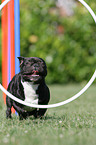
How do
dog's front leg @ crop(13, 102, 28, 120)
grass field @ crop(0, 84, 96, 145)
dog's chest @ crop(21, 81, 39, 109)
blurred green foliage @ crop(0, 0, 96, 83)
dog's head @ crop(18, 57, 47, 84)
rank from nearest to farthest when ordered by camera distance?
grass field @ crop(0, 84, 96, 145) < dog's head @ crop(18, 57, 47, 84) < dog's chest @ crop(21, 81, 39, 109) < dog's front leg @ crop(13, 102, 28, 120) < blurred green foliage @ crop(0, 0, 96, 83)

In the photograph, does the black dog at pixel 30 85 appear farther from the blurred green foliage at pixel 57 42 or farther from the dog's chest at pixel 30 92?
the blurred green foliage at pixel 57 42

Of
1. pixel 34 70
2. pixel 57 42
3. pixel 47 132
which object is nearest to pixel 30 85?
pixel 34 70

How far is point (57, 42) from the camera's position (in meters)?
12.2

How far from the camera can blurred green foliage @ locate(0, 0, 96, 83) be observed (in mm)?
12133

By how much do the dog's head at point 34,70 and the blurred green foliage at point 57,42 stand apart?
335 inches

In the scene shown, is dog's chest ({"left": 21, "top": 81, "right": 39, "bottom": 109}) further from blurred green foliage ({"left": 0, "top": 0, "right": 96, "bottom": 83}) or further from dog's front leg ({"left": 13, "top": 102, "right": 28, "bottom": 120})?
blurred green foliage ({"left": 0, "top": 0, "right": 96, "bottom": 83})

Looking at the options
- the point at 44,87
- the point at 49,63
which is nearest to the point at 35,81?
the point at 44,87

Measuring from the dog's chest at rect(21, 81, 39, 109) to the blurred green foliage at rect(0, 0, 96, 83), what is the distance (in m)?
8.48

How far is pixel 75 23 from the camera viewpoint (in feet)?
42.0

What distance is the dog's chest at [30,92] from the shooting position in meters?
3.34

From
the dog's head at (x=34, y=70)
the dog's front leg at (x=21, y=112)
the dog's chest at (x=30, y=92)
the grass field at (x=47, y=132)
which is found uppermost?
the dog's head at (x=34, y=70)

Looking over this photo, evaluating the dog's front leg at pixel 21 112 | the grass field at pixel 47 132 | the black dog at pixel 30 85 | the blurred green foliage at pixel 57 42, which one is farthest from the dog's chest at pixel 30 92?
the blurred green foliage at pixel 57 42

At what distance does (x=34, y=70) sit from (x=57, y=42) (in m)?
9.03

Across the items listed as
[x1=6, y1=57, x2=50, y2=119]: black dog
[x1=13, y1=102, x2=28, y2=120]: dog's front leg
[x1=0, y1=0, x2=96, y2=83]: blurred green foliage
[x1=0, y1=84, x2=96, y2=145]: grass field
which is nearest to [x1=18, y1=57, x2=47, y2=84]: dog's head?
[x1=6, y1=57, x2=50, y2=119]: black dog
